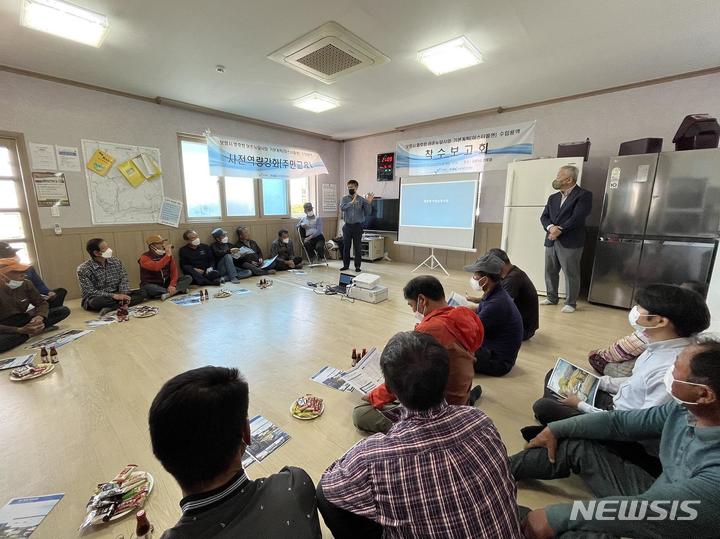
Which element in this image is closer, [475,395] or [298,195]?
[475,395]

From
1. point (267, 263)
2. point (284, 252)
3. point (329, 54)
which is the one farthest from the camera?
point (284, 252)

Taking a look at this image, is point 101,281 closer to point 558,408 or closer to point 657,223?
point 558,408

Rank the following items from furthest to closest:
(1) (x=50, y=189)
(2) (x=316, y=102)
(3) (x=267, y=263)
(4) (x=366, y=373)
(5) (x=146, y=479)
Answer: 1. (3) (x=267, y=263)
2. (2) (x=316, y=102)
3. (1) (x=50, y=189)
4. (4) (x=366, y=373)
5. (5) (x=146, y=479)

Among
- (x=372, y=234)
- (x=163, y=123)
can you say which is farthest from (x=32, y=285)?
(x=372, y=234)

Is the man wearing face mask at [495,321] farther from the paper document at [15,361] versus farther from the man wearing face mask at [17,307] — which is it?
the man wearing face mask at [17,307]

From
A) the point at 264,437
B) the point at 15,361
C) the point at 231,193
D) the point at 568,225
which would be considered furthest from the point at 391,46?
the point at 15,361

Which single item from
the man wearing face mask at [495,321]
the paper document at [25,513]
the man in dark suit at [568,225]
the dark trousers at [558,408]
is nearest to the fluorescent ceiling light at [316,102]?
the man in dark suit at [568,225]

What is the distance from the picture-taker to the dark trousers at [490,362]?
2156 millimetres

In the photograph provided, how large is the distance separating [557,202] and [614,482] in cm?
Answer: 331

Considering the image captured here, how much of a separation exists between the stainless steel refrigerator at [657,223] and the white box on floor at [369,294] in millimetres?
2567

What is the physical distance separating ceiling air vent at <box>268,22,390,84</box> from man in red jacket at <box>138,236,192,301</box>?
2608mm

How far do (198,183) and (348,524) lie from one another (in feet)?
→ 17.2

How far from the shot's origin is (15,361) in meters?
2.36

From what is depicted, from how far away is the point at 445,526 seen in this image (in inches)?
26.1
